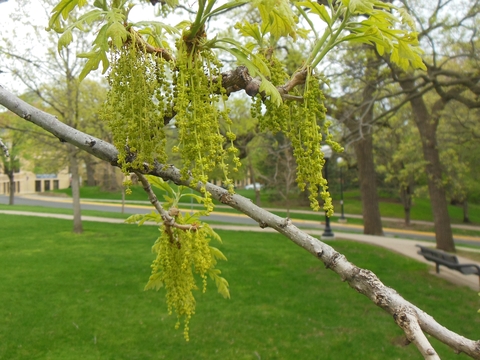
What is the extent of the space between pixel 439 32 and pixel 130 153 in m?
10.3

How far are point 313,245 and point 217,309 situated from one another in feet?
20.0

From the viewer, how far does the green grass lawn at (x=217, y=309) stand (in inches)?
226

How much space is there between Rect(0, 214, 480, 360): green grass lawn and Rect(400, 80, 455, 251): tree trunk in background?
245 centimetres

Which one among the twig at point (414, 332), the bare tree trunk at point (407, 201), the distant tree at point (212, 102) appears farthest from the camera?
the bare tree trunk at point (407, 201)

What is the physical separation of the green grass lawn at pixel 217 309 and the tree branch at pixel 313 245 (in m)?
4.51

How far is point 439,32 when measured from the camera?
981cm

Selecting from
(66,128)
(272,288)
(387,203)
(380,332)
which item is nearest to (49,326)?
(272,288)

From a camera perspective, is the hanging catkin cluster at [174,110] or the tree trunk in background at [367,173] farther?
the tree trunk in background at [367,173]

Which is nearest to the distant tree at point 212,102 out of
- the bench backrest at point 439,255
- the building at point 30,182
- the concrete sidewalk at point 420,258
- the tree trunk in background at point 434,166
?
the bench backrest at point 439,255

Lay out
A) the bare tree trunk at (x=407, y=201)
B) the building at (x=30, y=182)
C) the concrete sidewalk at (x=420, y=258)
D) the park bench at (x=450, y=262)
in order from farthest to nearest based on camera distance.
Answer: the building at (x=30, y=182), the bare tree trunk at (x=407, y=201), the concrete sidewalk at (x=420, y=258), the park bench at (x=450, y=262)

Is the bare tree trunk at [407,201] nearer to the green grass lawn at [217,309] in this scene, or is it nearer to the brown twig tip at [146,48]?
the green grass lawn at [217,309]

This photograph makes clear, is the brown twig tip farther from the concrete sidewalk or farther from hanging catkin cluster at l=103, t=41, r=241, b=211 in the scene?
the concrete sidewalk

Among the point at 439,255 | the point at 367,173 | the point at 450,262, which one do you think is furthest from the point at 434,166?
the point at 450,262

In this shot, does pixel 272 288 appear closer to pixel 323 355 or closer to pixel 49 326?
pixel 323 355
